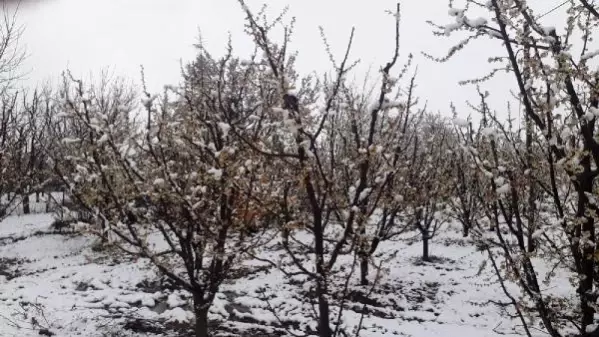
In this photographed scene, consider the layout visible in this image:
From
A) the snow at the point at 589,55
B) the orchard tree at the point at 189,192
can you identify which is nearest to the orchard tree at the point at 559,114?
the snow at the point at 589,55

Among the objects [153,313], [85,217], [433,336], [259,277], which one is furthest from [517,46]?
[85,217]

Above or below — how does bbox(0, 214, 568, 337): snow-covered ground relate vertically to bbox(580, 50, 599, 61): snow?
below

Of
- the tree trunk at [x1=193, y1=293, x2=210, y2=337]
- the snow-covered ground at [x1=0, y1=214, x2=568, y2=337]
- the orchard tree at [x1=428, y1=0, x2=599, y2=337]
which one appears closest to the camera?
the orchard tree at [x1=428, y1=0, x2=599, y2=337]

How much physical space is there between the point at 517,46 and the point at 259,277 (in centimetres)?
867

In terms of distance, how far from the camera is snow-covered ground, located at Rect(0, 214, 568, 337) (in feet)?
25.6

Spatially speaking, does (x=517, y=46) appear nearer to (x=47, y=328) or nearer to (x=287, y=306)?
(x=287, y=306)

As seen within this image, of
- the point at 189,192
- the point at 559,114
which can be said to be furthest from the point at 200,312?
the point at 559,114

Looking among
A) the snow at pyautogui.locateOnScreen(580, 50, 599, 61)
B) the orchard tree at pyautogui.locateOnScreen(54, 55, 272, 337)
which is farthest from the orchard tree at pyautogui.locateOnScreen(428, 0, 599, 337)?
the orchard tree at pyautogui.locateOnScreen(54, 55, 272, 337)

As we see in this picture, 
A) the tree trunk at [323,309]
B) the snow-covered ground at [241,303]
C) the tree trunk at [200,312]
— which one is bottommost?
the snow-covered ground at [241,303]

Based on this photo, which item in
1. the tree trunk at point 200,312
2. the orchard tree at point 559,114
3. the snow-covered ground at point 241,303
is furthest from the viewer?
the snow-covered ground at point 241,303

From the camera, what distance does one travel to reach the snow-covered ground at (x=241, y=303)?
25.6ft

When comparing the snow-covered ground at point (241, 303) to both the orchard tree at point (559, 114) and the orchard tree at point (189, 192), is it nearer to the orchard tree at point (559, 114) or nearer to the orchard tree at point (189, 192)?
the orchard tree at point (189, 192)

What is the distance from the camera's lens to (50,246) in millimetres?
15375

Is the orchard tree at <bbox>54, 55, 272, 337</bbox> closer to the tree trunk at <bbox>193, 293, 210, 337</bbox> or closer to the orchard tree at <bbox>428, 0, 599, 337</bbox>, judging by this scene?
the tree trunk at <bbox>193, 293, 210, 337</bbox>
